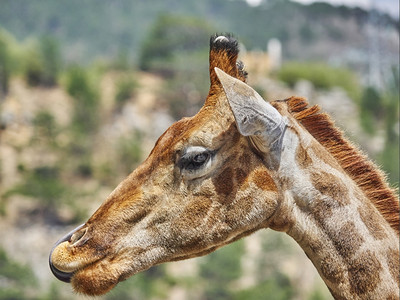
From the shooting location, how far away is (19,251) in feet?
211

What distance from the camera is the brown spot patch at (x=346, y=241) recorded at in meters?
4.91

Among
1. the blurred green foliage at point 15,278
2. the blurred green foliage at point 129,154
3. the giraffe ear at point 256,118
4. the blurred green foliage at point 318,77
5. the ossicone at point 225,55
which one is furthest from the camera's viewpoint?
the blurred green foliage at point 318,77

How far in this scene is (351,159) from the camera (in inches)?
208

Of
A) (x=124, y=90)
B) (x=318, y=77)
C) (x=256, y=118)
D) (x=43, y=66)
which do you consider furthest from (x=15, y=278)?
(x=256, y=118)

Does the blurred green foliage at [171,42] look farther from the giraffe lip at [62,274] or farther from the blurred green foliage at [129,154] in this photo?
the giraffe lip at [62,274]

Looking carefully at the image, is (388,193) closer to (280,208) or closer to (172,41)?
(280,208)

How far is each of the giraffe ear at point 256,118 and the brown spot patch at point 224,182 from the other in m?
0.32

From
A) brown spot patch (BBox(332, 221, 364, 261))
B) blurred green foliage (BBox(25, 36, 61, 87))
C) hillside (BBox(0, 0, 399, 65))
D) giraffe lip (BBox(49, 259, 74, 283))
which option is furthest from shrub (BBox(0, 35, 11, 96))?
brown spot patch (BBox(332, 221, 364, 261))

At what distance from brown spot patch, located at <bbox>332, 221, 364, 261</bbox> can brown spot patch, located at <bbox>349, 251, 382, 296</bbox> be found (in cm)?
7

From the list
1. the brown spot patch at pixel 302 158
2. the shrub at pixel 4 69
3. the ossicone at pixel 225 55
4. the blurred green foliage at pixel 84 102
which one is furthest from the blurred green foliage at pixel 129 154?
the brown spot patch at pixel 302 158

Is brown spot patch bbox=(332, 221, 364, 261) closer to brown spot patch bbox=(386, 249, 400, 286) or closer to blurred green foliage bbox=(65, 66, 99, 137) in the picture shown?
brown spot patch bbox=(386, 249, 400, 286)

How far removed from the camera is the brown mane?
5266 mm

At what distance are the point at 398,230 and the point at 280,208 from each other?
1.17 m

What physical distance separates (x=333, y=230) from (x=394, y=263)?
0.61 m
